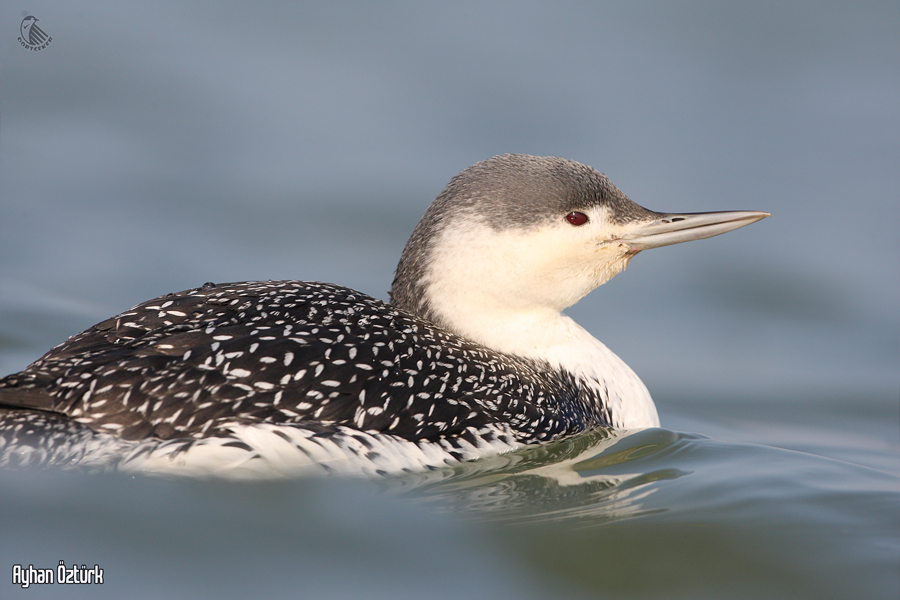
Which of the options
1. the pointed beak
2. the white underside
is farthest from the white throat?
the white underside

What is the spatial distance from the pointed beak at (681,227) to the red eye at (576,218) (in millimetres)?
250

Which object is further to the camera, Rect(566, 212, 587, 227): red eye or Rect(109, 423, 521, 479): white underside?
Rect(566, 212, 587, 227): red eye

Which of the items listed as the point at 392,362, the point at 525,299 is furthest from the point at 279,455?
the point at 525,299

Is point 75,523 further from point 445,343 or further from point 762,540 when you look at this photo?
point 762,540

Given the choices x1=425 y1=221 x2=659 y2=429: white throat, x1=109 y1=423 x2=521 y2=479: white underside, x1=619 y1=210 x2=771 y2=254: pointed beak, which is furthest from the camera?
x1=619 y1=210 x2=771 y2=254: pointed beak

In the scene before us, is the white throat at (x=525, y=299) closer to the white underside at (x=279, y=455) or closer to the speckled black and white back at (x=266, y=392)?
the speckled black and white back at (x=266, y=392)

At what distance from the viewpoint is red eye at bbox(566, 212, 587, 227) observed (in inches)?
194

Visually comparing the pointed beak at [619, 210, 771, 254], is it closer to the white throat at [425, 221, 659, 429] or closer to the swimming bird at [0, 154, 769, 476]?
the swimming bird at [0, 154, 769, 476]

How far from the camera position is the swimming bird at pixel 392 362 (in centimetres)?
395

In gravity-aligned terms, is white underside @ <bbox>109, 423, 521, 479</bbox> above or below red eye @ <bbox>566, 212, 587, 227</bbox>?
below

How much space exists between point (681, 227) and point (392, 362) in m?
1.70

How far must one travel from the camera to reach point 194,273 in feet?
23.6

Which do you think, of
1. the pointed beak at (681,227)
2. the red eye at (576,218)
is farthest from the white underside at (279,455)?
the pointed beak at (681,227)

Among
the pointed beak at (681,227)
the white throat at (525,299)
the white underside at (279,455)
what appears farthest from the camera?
the pointed beak at (681,227)
